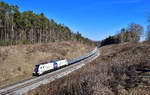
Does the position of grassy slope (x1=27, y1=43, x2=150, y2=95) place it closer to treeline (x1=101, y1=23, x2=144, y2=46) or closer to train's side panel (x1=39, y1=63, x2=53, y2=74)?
train's side panel (x1=39, y1=63, x2=53, y2=74)

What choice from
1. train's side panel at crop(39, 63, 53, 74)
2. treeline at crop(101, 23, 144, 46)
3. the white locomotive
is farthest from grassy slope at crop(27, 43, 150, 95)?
treeline at crop(101, 23, 144, 46)

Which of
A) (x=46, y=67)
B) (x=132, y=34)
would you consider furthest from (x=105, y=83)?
(x=132, y=34)

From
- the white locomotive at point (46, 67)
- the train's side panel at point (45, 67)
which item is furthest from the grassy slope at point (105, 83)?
the train's side panel at point (45, 67)

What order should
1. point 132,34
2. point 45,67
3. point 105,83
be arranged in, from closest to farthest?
1. point 105,83
2. point 45,67
3. point 132,34

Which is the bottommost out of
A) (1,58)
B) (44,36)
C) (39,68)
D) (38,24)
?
(39,68)

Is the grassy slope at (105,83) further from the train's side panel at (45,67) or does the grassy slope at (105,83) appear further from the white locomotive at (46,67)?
the train's side panel at (45,67)

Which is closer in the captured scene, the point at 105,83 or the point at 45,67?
the point at 105,83

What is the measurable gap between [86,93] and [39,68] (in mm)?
16277

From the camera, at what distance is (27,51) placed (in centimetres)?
3569

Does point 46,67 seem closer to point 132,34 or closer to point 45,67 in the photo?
point 45,67

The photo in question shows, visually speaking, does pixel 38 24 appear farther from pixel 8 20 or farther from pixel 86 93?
pixel 86 93

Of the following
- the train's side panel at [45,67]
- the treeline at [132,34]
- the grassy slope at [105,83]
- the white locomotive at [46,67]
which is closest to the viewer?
the grassy slope at [105,83]

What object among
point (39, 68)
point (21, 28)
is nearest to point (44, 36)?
point (21, 28)

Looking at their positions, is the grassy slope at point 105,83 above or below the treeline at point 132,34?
below
